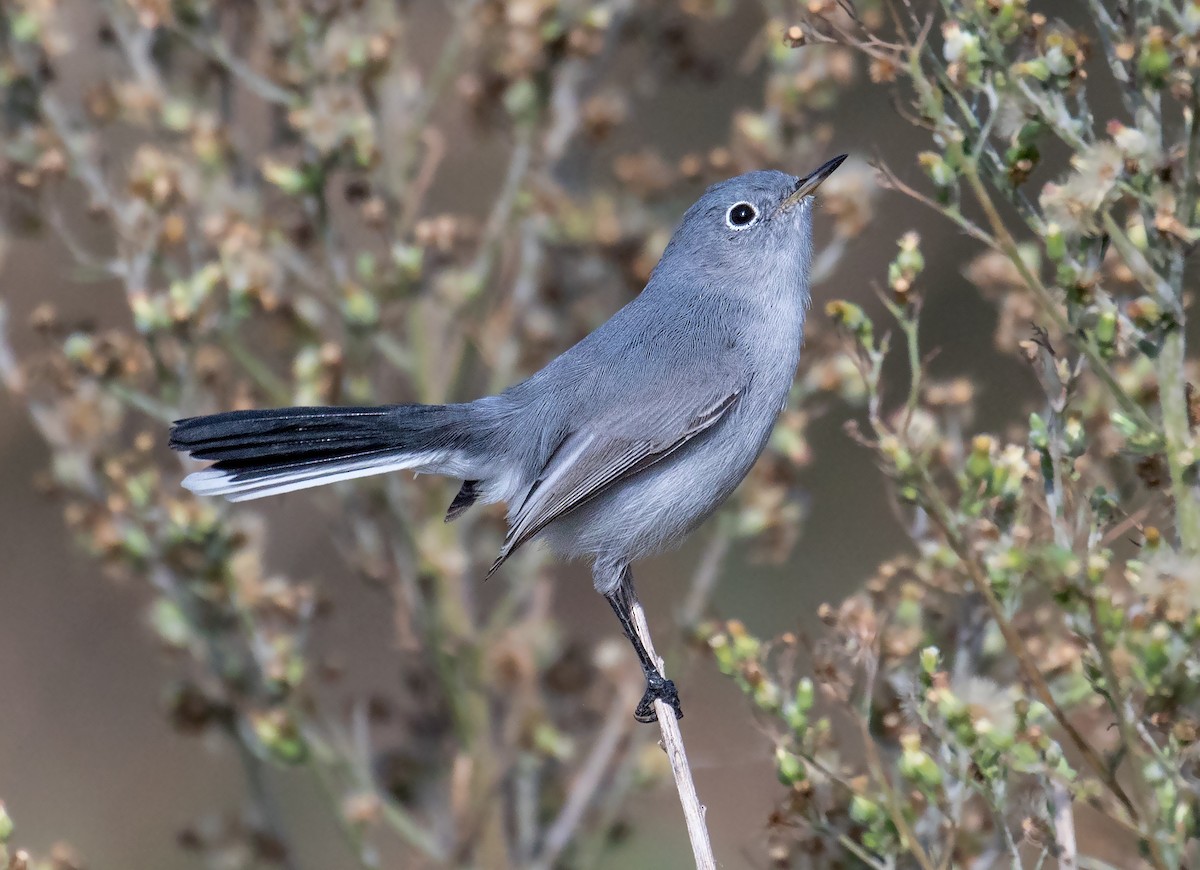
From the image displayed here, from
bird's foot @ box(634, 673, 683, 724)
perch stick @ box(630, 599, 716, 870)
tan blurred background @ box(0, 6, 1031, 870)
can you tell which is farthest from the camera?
tan blurred background @ box(0, 6, 1031, 870)

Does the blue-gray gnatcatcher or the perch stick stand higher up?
the blue-gray gnatcatcher

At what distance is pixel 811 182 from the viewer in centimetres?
262

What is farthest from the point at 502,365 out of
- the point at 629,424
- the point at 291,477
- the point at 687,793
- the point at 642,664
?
the point at 687,793

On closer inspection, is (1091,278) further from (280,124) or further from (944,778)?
(280,124)

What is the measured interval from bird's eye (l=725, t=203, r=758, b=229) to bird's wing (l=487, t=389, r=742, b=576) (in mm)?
418

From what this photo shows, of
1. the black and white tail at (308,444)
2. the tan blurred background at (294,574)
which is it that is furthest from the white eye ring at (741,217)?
the tan blurred background at (294,574)

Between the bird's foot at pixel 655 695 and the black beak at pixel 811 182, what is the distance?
1.01 m

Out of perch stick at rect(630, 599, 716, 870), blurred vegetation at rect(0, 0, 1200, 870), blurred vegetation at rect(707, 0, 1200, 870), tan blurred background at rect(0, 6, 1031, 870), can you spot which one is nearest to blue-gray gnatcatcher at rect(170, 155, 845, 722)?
blurred vegetation at rect(0, 0, 1200, 870)

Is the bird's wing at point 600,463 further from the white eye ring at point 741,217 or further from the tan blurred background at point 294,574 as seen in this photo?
the tan blurred background at point 294,574

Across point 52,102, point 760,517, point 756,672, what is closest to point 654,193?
point 760,517

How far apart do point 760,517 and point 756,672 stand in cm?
112

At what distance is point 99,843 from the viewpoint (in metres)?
3.93

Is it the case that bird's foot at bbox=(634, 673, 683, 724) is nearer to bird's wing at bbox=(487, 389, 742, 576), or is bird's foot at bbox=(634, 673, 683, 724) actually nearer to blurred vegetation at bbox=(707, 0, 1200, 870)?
bird's wing at bbox=(487, 389, 742, 576)

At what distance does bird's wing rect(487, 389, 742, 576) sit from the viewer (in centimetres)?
254
